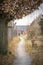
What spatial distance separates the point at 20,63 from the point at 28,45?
238mm

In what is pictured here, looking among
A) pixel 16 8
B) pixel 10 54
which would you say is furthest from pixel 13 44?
pixel 16 8

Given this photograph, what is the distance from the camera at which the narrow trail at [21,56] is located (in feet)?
9.55

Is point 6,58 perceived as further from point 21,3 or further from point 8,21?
point 21,3

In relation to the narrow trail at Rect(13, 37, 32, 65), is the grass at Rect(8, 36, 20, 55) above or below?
above

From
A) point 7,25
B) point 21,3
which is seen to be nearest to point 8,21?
point 7,25

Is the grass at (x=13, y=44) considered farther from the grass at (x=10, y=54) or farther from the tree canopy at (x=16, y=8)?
the tree canopy at (x=16, y=8)

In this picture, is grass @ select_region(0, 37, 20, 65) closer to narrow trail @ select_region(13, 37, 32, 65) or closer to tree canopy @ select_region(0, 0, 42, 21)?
narrow trail @ select_region(13, 37, 32, 65)

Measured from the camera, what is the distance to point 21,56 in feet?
9.65

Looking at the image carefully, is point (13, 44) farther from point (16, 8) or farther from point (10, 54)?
point (16, 8)

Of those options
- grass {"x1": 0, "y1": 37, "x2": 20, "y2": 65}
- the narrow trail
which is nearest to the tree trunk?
grass {"x1": 0, "y1": 37, "x2": 20, "y2": 65}

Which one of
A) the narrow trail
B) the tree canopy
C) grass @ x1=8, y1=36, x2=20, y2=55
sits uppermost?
the tree canopy

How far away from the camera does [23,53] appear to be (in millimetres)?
2951

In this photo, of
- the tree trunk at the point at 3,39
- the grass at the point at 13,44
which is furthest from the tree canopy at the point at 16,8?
the grass at the point at 13,44

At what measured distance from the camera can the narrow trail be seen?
2.91 m
